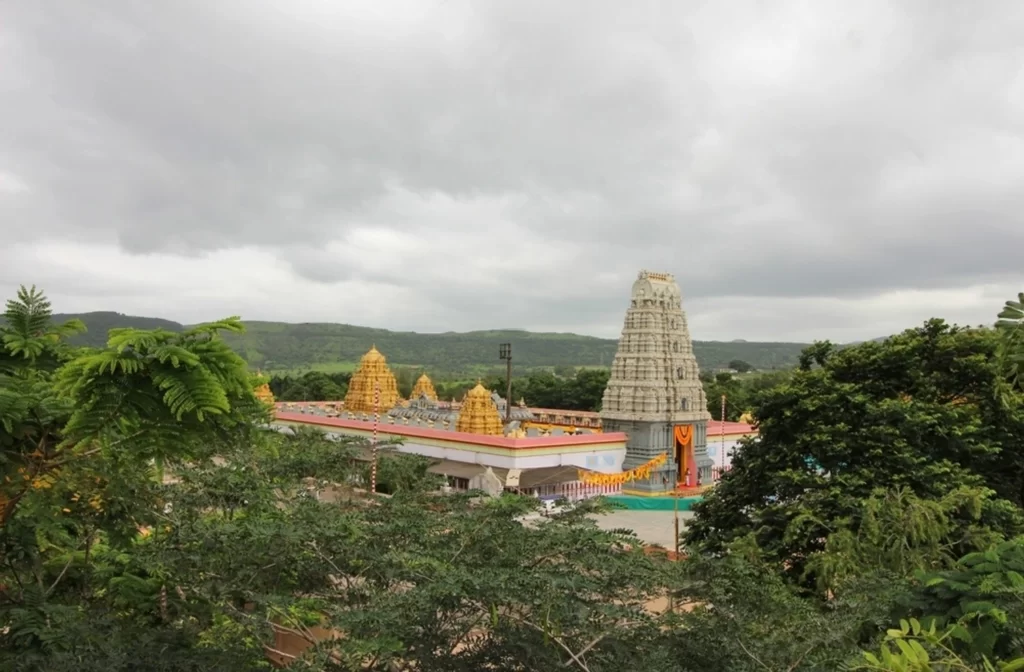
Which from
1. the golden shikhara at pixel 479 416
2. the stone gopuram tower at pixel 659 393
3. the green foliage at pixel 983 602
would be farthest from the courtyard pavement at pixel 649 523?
the green foliage at pixel 983 602

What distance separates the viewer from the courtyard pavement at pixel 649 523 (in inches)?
821

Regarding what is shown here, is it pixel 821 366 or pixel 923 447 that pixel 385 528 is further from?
pixel 821 366

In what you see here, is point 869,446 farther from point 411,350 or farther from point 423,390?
point 411,350

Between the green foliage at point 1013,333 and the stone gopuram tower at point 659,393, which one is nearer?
the green foliage at point 1013,333

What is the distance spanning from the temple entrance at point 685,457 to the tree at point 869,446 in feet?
52.2

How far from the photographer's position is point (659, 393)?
95.0ft

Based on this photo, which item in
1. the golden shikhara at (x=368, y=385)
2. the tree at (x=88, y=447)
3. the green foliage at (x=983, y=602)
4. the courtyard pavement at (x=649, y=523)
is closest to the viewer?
the tree at (x=88, y=447)

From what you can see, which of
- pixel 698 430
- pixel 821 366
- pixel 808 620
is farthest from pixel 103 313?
pixel 808 620

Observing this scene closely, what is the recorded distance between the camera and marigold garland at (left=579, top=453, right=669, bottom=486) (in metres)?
26.6

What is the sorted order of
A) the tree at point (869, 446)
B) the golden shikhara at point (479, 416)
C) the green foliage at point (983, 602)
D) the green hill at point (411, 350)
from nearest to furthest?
the green foliage at point (983, 602), the tree at point (869, 446), the golden shikhara at point (479, 416), the green hill at point (411, 350)

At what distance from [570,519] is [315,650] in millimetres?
2252

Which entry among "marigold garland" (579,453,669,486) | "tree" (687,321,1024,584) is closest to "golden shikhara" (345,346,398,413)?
"marigold garland" (579,453,669,486)

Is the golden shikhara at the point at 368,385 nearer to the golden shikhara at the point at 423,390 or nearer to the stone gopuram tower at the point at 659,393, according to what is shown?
the golden shikhara at the point at 423,390

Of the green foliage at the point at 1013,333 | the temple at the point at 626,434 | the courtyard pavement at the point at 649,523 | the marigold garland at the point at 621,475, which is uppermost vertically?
the green foliage at the point at 1013,333
